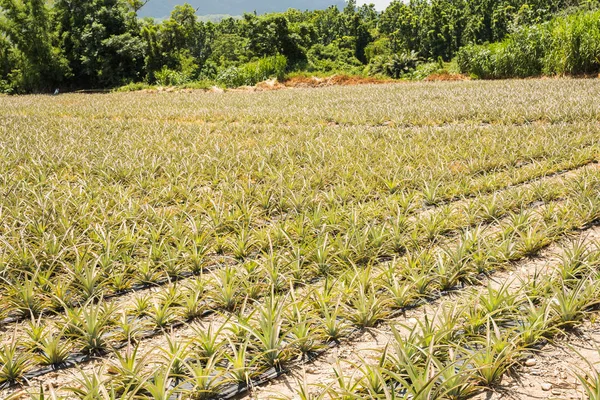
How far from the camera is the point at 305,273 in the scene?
8.83ft

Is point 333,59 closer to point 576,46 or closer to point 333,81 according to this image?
point 333,81

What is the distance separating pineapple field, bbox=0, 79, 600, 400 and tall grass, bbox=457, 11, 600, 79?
422 inches

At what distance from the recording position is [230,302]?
7.70 ft

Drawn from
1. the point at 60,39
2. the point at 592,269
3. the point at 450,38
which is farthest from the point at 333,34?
the point at 592,269

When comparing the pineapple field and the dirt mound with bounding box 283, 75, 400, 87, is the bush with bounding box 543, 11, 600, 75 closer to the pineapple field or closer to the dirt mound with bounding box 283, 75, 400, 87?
the dirt mound with bounding box 283, 75, 400, 87

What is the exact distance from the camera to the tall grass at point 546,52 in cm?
1428

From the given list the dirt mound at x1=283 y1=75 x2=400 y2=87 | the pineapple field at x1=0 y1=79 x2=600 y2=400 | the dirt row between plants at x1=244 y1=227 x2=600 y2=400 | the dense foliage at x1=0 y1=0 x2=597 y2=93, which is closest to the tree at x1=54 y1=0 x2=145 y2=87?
the dense foliage at x1=0 y1=0 x2=597 y2=93

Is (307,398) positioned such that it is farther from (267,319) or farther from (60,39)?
(60,39)

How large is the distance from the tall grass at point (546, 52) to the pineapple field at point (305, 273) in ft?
35.2

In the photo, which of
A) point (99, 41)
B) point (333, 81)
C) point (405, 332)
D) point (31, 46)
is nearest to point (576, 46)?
point (333, 81)

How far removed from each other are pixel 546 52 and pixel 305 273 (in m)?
16.6

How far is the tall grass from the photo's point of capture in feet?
46.9

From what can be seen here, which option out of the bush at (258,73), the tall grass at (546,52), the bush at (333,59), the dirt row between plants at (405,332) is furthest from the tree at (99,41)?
the dirt row between plants at (405,332)

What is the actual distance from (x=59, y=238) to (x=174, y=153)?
116 inches
